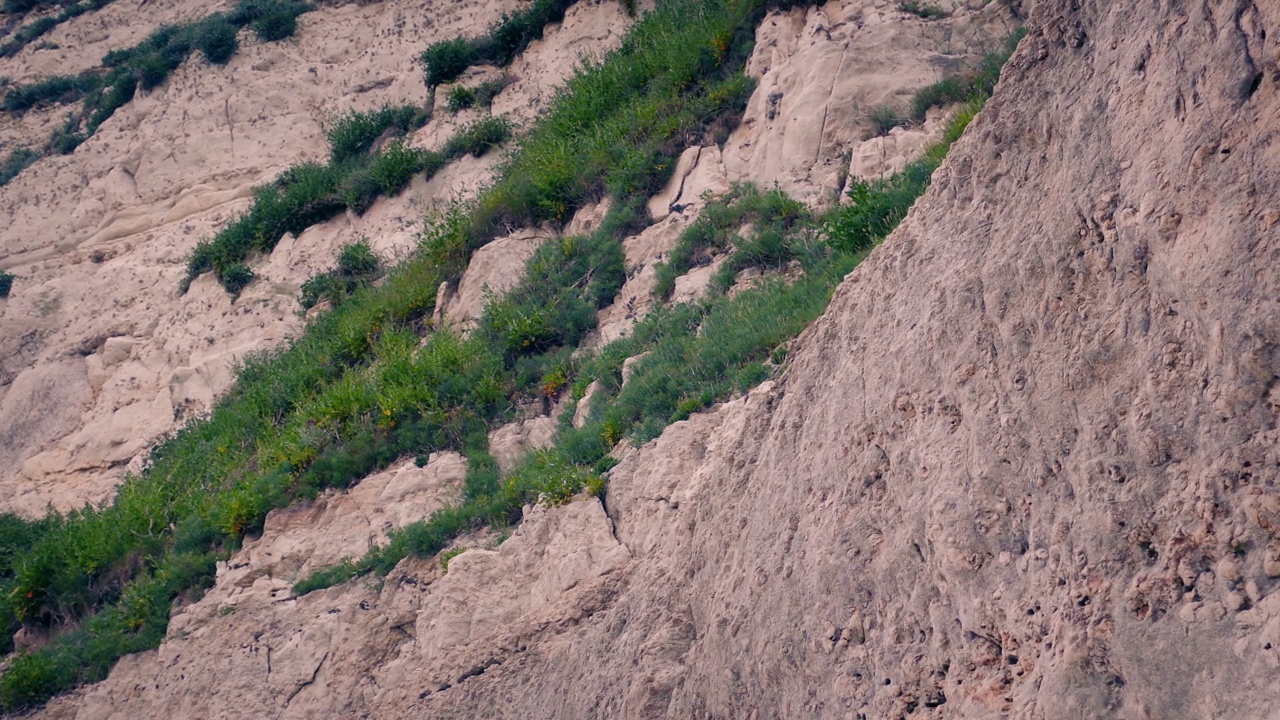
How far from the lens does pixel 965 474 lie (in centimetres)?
456

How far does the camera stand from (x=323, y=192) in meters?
16.7

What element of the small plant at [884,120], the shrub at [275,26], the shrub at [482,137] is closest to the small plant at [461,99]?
the shrub at [482,137]

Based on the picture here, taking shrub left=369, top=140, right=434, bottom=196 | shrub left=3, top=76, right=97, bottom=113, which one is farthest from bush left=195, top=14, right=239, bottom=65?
shrub left=369, top=140, right=434, bottom=196

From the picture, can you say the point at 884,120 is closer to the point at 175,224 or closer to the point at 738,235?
the point at 738,235

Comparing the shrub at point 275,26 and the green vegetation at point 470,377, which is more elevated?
the shrub at point 275,26

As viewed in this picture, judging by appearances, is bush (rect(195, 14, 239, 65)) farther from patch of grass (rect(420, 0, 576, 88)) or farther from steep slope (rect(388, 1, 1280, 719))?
steep slope (rect(388, 1, 1280, 719))

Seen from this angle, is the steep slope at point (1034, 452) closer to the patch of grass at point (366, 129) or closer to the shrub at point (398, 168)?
A: the shrub at point (398, 168)

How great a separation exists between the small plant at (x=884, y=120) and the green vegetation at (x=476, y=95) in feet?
26.2

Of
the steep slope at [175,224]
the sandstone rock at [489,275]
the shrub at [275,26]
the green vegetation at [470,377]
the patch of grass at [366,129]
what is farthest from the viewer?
the shrub at [275,26]

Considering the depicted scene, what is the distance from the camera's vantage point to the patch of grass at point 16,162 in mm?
20848

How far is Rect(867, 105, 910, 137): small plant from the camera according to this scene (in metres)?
10.6

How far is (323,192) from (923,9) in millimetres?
9548

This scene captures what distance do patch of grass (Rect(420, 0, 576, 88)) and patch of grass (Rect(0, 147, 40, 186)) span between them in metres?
8.94

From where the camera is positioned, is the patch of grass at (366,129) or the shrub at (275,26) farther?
the shrub at (275,26)
